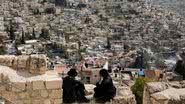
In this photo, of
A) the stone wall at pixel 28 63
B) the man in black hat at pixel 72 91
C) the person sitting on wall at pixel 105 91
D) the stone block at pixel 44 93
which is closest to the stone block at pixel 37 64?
the stone wall at pixel 28 63

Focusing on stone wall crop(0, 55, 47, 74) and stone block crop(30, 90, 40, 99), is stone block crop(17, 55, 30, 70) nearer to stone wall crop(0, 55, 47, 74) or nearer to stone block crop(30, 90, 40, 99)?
stone wall crop(0, 55, 47, 74)

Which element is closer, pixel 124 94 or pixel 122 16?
pixel 124 94


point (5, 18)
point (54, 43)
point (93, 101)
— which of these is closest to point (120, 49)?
point (54, 43)

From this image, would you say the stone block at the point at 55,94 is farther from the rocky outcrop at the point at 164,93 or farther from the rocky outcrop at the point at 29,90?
the rocky outcrop at the point at 164,93

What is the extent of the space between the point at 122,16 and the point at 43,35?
35816 mm

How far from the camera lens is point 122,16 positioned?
111 metres

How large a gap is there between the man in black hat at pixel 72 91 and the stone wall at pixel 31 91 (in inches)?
43.5

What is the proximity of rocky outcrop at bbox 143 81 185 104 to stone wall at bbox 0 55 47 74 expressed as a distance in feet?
4.92

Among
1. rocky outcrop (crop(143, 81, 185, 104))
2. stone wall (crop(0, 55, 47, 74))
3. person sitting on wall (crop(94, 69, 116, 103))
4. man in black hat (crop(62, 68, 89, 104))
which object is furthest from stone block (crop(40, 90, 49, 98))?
person sitting on wall (crop(94, 69, 116, 103))

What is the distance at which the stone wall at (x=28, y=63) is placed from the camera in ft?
22.5

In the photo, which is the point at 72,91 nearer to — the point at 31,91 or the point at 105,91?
the point at 105,91

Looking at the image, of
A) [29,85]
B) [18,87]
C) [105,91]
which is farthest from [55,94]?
[105,91]

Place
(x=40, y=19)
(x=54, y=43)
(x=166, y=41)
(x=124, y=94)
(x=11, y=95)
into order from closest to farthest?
(x=11, y=95) < (x=124, y=94) < (x=54, y=43) < (x=166, y=41) < (x=40, y=19)

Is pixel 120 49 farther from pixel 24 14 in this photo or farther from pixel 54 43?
pixel 24 14
